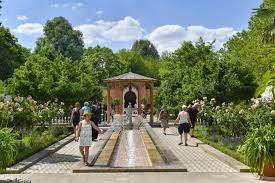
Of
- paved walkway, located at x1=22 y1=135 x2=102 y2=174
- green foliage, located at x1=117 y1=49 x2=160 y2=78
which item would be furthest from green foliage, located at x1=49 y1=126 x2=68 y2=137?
green foliage, located at x1=117 y1=49 x2=160 y2=78

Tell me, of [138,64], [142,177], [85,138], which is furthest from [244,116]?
[138,64]

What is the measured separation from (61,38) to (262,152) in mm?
69317

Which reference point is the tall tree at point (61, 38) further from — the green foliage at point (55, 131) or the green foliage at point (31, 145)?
the green foliage at point (31, 145)

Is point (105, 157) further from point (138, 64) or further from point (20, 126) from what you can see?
point (138, 64)

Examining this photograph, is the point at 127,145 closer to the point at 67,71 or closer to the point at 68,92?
the point at 68,92

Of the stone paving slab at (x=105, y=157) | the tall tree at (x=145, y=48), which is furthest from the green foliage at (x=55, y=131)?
the tall tree at (x=145, y=48)

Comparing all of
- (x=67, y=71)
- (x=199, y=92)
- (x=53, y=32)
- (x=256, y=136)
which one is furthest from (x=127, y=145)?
Result: (x=53, y=32)

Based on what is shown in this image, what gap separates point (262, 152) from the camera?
428 inches

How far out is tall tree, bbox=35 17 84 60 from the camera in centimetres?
7712

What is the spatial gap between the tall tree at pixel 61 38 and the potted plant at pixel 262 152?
6698 cm

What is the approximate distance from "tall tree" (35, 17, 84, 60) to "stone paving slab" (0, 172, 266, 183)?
6596 centimetres

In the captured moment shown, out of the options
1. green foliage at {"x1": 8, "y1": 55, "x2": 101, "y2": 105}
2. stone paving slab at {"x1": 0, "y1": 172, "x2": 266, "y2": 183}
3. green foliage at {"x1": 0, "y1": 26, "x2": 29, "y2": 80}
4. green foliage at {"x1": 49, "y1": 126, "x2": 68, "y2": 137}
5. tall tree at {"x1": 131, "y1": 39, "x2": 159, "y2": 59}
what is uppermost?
tall tree at {"x1": 131, "y1": 39, "x2": 159, "y2": 59}

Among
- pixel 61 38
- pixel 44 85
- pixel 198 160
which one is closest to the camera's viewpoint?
pixel 198 160

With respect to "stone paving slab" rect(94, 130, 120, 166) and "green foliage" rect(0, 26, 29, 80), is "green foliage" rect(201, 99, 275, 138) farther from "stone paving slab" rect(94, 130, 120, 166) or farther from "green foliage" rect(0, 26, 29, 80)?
"green foliage" rect(0, 26, 29, 80)
